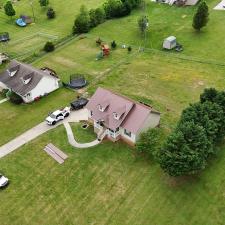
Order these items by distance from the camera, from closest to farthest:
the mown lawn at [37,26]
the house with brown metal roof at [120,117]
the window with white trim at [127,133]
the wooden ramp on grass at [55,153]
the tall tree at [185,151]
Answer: the tall tree at [185,151] → the house with brown metal roof at [120,117] → the wooden ramp on grass at [55,153] → the window with white trim at [127,133] → the mown lawn at [37,26]

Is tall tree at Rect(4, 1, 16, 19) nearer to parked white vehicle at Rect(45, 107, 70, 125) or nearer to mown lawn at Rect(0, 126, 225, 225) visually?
parked white vehicle at Rect(45, 107, 70, 125)

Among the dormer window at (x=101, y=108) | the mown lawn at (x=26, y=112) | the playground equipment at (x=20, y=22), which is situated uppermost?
the dormer window at (x=101, y=108)

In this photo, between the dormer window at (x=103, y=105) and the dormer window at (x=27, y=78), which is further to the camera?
the dormer window at (x=27, y=78)

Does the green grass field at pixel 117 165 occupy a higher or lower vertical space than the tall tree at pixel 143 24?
lower

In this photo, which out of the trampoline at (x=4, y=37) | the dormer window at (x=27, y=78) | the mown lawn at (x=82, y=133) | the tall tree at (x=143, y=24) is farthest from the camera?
the trampoline at (x=4, y=37)

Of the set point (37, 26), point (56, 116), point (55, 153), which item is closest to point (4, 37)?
point (37, 26)

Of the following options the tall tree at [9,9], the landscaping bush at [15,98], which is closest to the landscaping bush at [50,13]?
the tall tree at [9,9]

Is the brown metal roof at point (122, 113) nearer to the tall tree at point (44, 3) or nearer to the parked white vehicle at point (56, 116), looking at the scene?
the parked white vehicle at point (56, 116)

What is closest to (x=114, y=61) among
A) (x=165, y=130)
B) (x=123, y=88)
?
(x=123, y=88)
